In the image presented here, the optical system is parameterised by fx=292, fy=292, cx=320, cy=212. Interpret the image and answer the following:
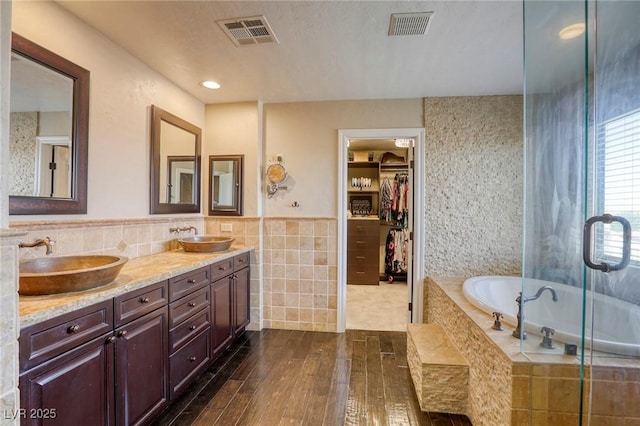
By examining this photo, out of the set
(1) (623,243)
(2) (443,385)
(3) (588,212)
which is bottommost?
(2) (443,385)

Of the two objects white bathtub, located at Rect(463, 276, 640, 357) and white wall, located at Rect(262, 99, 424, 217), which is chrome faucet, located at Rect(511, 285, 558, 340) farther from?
white wall, located at Rect(262, 99, 424, 217)

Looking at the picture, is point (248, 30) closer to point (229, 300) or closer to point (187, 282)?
point (187, 282)

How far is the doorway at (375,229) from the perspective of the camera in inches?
121

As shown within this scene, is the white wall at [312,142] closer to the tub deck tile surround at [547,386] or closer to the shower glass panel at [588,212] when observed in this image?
the shower glass panel at [588,212]

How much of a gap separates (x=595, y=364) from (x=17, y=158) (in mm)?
2890

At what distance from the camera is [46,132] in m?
1.60

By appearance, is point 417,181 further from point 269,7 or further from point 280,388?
point 280,388

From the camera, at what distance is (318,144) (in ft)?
10.1

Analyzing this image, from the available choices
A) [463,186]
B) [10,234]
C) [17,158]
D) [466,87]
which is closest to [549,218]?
[463,186]

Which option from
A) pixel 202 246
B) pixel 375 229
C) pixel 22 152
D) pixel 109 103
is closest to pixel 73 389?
pixel 22 152

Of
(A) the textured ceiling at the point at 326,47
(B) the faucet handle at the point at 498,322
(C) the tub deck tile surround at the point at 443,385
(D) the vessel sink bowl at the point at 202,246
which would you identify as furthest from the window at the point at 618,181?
(D) the vessel sink bowl at the point at 202,246

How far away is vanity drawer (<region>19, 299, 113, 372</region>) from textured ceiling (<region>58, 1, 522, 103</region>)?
1627 millimetres

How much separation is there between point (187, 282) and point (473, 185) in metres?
2.73

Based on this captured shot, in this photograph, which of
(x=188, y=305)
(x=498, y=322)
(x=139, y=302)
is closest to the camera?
(x=139, y=302)
